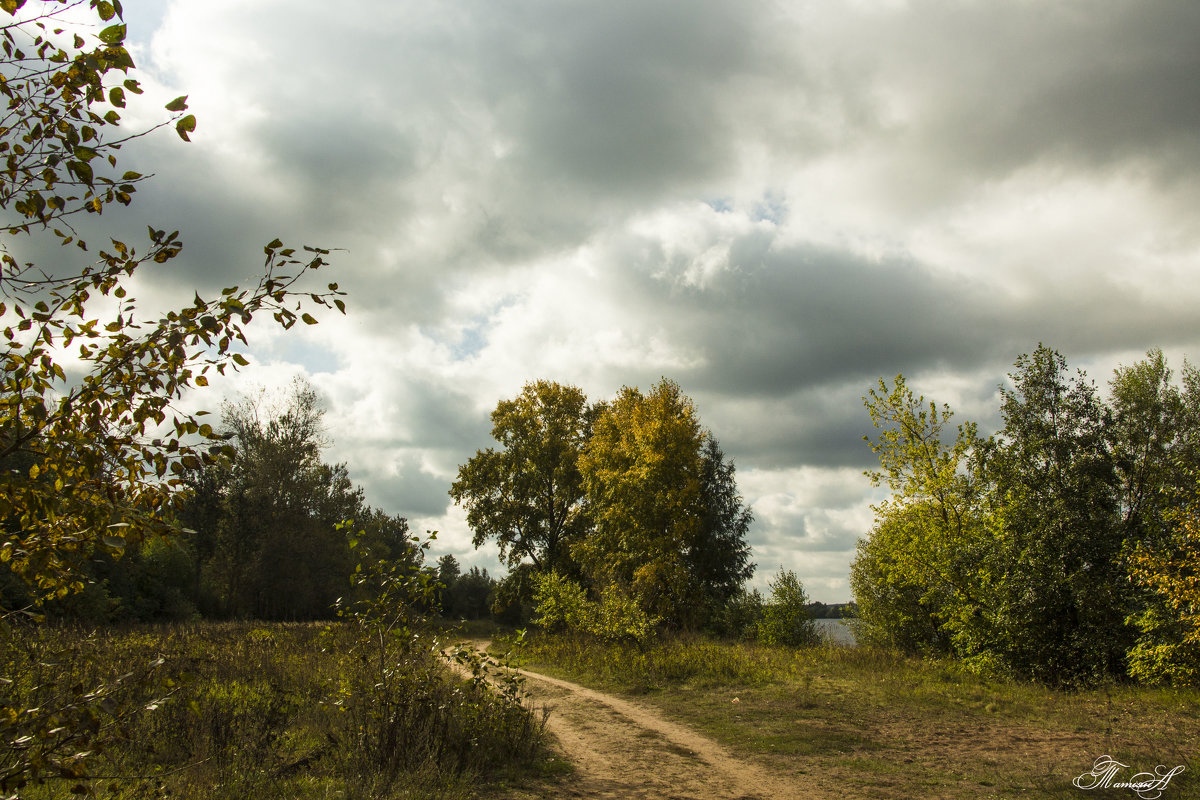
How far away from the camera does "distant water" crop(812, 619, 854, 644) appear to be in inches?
839

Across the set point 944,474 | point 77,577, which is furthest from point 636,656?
point 77,577

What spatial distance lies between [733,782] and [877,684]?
7.09 m

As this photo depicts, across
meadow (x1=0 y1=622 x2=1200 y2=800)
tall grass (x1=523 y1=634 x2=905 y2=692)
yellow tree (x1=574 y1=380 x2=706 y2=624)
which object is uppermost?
yellow tree (x1=574 y1=380 x2=706 y2=624)

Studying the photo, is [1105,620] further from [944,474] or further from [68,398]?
[68,398]

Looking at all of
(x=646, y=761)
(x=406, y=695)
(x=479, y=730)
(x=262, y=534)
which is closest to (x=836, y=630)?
(x=646, y=761)

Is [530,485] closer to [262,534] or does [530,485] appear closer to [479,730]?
[262,534]

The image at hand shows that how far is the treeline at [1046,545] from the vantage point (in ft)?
44.3

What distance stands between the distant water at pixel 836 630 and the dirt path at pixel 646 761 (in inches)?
404

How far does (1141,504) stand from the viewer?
1864 cm

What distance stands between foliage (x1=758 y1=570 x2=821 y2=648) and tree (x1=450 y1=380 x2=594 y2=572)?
49.2 ft

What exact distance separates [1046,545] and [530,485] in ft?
83.6

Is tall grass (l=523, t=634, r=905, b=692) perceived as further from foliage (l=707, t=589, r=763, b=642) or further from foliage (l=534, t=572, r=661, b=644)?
foliage (l=707, t=589, r=763, b=642)

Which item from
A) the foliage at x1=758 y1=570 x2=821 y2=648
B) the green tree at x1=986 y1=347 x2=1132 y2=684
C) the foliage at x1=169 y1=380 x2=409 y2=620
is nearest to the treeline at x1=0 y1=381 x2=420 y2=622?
the foliage at x1=169 y1=380 x2=409 y2=620

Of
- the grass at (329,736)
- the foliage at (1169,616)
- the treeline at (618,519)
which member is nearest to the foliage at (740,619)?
the treeline at (618,519)
